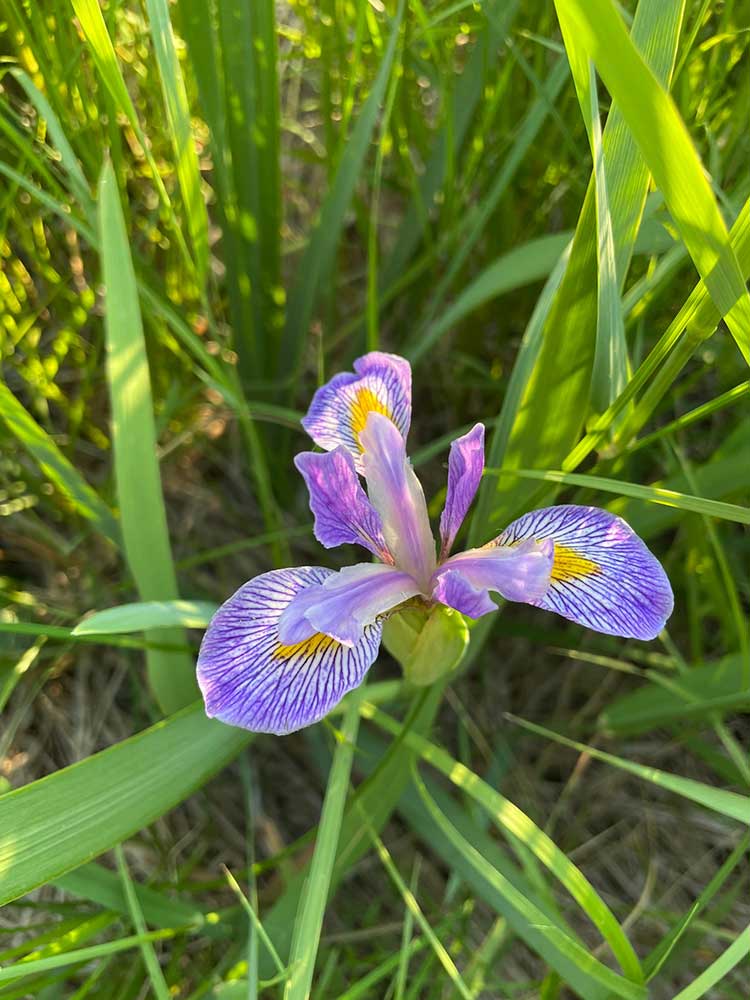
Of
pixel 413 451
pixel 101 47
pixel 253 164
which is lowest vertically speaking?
pixel 413 451

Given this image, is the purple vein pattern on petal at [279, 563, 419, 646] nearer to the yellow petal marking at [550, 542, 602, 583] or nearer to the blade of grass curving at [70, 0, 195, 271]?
the yellow petal marking at [550, 542, 602, 583]

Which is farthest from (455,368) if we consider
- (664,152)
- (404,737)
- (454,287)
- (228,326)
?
(664,152)

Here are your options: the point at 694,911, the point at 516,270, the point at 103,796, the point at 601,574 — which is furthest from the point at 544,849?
the point at 516,270

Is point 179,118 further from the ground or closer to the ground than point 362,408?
further from the ground

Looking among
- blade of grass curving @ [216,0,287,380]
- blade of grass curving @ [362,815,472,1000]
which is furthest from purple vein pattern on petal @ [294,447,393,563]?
blade of grass curving @ [216,0,287,380]

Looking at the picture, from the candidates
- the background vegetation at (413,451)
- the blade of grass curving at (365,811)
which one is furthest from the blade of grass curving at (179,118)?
the blade of grass curving at (365,811)

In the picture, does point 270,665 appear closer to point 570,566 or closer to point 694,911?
point 570,566

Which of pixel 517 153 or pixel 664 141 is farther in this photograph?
pixel 517 153

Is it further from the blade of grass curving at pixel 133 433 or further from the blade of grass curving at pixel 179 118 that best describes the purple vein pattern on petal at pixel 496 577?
the blade of grass curving at pixel 179 118
